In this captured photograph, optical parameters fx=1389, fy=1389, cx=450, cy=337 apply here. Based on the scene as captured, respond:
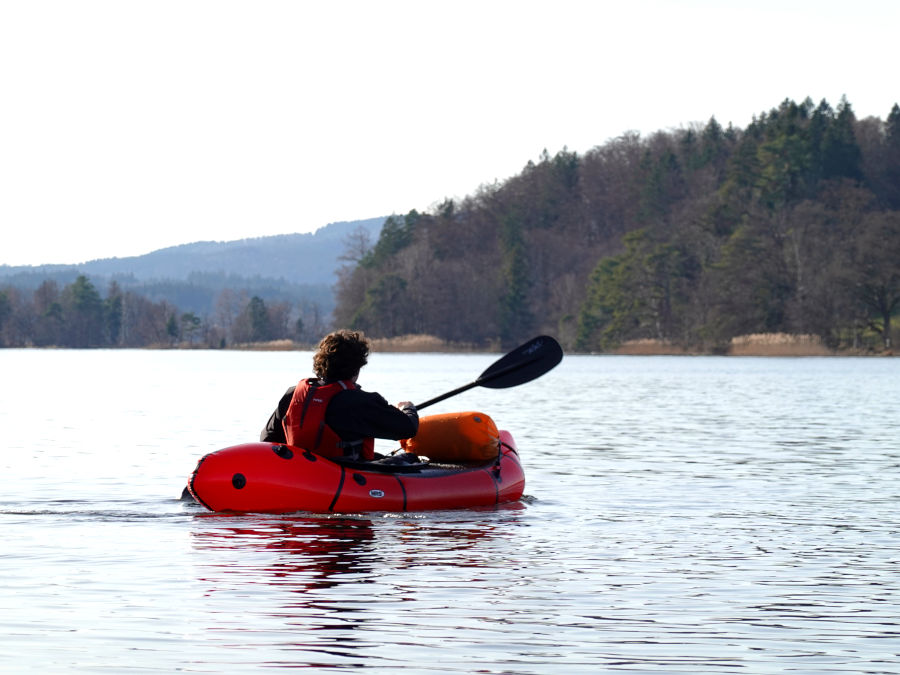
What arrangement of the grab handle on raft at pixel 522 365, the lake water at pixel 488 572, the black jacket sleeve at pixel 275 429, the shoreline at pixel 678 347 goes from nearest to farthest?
the lake water at pixel 488 572 → the black jacket sleeve at pixel 275 429 → the grab handle on raft at pixel 522 365 → the shoreline at pixel 678 347

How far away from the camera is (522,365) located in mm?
13461

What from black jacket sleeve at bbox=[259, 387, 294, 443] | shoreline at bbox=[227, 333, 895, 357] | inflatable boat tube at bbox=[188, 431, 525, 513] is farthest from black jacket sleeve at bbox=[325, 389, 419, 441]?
shoreline at bbox=[227, 333, 895, 357]

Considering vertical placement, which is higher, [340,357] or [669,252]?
[669,252]

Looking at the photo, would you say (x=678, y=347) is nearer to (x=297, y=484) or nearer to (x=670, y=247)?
(x=670, y=247)

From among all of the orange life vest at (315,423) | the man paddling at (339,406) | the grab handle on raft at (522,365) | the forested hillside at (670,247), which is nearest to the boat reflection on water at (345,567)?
the orange life vest at (315,423)


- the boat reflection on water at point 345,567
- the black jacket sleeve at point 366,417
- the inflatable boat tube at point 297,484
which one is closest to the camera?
the boat reflection on water at point 345,567

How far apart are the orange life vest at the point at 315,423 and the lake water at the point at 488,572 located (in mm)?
538

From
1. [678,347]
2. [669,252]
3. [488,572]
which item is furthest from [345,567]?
[669,252]

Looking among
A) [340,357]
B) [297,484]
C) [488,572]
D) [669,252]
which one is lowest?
[488,572]

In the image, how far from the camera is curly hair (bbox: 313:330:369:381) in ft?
33.5

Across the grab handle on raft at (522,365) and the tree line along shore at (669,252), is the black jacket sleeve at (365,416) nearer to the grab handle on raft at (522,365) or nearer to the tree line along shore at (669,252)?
the grab handle on raft at (522,365)

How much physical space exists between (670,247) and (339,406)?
268ft

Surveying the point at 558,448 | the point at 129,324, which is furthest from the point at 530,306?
the point at 558,448

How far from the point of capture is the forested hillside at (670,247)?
76375 millimetres
